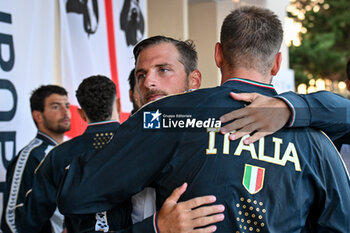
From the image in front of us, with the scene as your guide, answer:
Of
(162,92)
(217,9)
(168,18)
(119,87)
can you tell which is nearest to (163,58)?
(162,92)

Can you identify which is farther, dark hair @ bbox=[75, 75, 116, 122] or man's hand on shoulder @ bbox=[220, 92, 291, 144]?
dark hair @ bbox=[75, 75, 116, 122]

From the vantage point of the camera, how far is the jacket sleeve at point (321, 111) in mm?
1285

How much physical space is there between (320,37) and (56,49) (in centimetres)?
967

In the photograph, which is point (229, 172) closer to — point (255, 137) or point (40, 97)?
point (255, 137)

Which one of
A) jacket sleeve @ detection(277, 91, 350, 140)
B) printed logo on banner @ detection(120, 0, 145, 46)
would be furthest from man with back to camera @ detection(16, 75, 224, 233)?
printed logo on banner @ detection(120, 0, 145, 46)

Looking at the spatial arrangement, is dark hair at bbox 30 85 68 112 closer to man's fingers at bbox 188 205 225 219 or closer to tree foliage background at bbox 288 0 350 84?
man's fingers at bbox 188 205 225 219

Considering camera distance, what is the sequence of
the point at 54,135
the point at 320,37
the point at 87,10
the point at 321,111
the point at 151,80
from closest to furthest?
the point at 321,111 → the point at 151,80 → the point at 54,135 → the point at 87,10 → the point at 320,37

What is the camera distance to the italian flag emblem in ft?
4.00

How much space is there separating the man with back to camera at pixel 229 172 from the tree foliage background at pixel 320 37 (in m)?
10.9

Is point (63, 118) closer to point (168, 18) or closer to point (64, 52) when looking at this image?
point (64, 52)

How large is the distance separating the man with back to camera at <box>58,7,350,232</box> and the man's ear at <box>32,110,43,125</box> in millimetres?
2141

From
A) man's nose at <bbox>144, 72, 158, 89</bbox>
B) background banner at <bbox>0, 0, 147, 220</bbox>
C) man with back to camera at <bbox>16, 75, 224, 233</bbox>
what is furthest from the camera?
background banner at <bbox>0, 0, 147, 220</bbox>

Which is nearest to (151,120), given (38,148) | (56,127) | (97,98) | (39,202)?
(97,98)

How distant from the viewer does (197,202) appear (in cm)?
123
